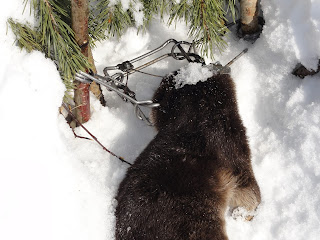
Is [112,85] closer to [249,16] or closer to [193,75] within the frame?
[193,75]

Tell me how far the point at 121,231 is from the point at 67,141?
78 centimetres

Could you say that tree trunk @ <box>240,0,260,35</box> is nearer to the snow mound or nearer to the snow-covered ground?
the snow-covered ground

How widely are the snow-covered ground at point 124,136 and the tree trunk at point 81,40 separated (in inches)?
5.4

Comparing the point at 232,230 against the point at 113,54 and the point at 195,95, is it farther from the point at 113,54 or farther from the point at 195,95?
the point at 113,54

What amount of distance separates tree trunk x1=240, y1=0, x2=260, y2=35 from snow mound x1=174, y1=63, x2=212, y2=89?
0.61m

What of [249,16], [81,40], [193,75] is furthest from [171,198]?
[249,16]

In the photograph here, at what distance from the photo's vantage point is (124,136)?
2744 mm

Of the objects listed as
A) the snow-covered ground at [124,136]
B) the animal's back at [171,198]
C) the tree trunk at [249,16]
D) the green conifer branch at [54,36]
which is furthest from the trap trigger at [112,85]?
the tree trunk at [249,16]

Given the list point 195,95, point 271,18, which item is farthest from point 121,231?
point 271,18

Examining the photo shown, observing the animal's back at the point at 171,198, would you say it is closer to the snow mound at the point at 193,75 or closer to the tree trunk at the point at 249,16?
the snow mound at the point at 193,75

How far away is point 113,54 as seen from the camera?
10.0 ft

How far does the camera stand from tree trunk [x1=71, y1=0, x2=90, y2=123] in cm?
204

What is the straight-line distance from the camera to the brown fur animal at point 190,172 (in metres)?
1.95

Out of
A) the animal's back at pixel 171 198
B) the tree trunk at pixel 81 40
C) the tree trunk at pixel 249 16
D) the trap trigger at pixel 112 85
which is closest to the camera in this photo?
the animal's back at pixel 171 198
